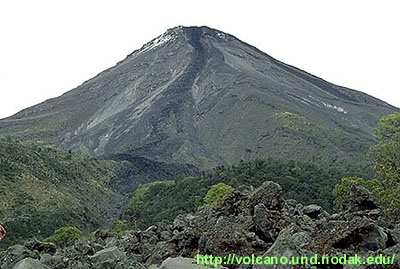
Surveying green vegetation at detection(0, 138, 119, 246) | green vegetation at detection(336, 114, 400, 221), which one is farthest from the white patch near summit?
green vegetation at detection(336, 114, 400, 221)

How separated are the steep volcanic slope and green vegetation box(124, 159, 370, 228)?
38.8 m

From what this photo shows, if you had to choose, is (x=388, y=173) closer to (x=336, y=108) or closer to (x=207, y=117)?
(x=207, y=117)

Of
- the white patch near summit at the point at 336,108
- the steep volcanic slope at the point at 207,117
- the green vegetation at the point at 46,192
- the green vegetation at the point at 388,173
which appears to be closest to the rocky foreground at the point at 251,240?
the green vegetation at the point at 388,173

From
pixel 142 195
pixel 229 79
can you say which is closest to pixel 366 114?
pixel 229 79

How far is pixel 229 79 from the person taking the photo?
174625 mm

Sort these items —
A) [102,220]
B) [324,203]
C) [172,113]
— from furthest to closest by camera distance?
1. [172,113]
2. [102,220]
3. [324,203]

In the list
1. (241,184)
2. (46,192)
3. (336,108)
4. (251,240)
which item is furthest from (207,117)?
(251,240)

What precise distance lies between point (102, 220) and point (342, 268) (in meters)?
64.4

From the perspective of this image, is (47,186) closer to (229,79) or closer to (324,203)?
(324,203)

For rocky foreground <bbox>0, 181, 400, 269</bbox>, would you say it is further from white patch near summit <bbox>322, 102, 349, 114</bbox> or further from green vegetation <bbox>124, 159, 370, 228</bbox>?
white patch near summit <bbox>322, 102, 349, 114</bbox>

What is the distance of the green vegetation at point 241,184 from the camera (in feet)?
203

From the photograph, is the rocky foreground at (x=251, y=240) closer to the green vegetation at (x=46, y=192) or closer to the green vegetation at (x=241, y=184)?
the green vegetation at (x=46, y=192)

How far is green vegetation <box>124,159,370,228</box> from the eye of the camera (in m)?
61.9

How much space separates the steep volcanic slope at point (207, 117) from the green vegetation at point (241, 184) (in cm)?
3884
